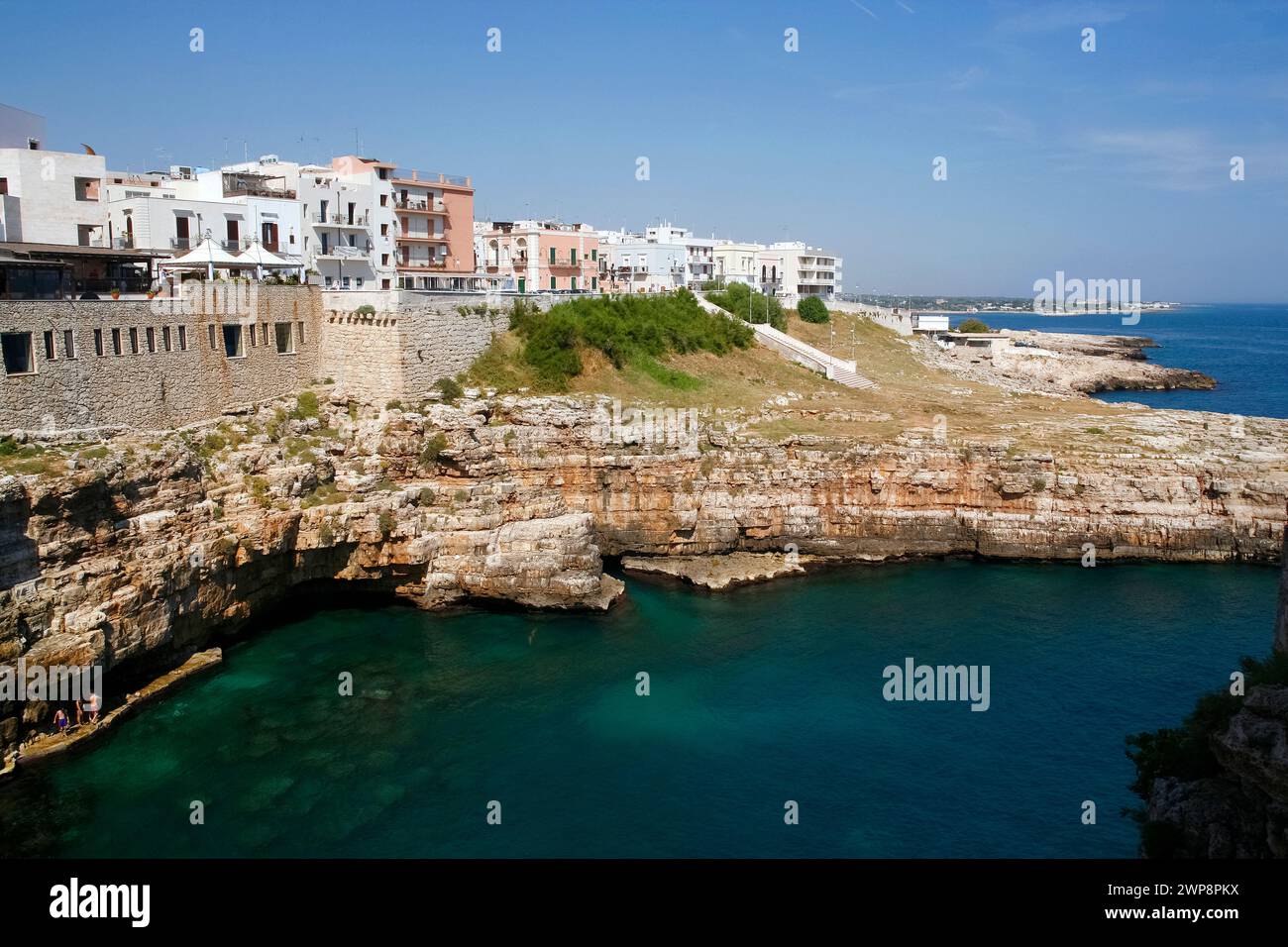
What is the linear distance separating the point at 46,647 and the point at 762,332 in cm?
4702

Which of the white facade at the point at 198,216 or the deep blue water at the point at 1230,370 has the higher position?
the white facade at the point at 198,216

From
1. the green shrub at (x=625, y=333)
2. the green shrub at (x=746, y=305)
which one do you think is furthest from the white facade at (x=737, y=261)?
the green shrub at (x=625, y=333)

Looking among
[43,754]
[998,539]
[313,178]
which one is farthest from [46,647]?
[998,539]

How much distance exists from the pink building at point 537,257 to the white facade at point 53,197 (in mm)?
24161

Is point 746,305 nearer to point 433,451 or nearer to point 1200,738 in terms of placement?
point 433,451

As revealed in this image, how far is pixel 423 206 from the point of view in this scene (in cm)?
5234

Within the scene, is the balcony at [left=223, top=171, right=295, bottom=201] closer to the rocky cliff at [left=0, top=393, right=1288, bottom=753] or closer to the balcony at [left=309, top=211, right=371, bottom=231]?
the balcony at [left=309, top=211, right=371, bottom=231]

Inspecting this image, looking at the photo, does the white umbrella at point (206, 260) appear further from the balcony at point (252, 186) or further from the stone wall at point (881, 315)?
the stone wall at point (881, 315)

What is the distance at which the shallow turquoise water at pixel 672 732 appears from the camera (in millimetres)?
22469

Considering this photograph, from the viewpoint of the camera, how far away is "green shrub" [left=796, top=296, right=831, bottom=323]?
3036 inches

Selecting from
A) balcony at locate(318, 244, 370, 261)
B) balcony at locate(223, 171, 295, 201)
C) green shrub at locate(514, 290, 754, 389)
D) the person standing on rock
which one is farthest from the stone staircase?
the person standing on rock
